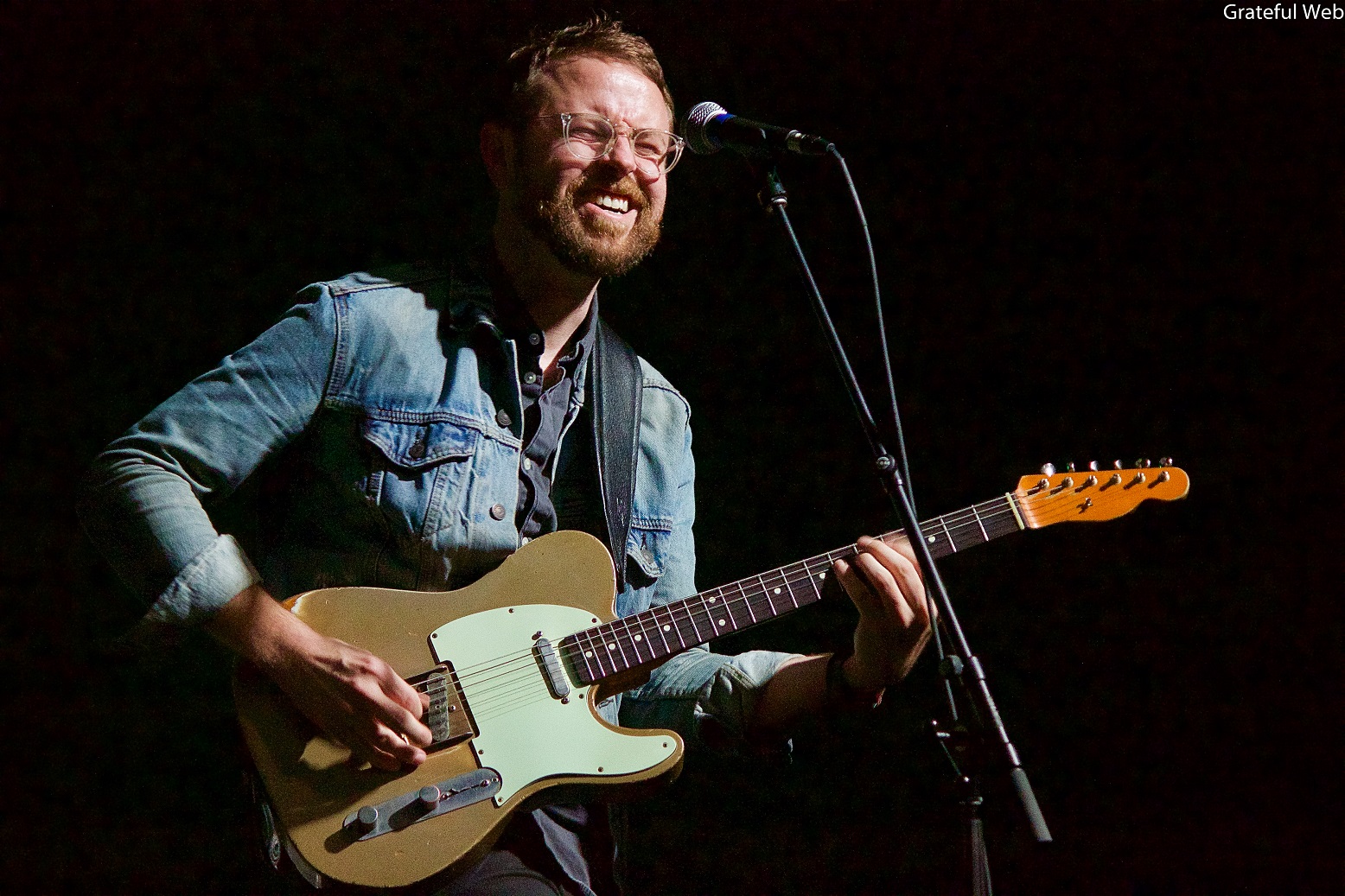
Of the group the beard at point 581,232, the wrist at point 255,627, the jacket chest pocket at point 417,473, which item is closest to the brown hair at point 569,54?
the beard at point 581,232

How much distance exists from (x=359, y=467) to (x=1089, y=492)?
1412mm

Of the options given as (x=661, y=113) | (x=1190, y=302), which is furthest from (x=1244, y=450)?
(x=661, y=113)

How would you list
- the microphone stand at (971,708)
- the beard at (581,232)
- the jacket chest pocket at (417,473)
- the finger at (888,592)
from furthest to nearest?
1. the beard at (581,232)
2. the jacket chest pocket at (417,473)
3. the finger at (888,592)
4. the microphone stand at (971,708)

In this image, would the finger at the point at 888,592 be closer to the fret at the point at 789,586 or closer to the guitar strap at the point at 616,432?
the fret at the point at 789,586

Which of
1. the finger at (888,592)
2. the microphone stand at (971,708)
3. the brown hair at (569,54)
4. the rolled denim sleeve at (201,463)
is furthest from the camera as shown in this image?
the brown hair at (569,54)

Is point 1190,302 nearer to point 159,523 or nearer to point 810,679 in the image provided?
point 810,679

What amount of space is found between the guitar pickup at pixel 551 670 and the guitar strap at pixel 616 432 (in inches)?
12.8

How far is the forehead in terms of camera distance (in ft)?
6.88

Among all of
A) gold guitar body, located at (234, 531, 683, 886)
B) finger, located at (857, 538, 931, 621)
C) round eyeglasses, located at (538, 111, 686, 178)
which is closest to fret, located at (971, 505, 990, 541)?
finger, located at (857, 538, 931, 621)

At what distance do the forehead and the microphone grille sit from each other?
1.42 feet

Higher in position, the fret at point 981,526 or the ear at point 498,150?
the ear at point 498,150

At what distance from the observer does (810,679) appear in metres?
1.95

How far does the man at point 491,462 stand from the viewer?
1605 millimetres

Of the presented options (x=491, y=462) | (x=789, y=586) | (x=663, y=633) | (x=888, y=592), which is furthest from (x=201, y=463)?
(x=888, y=592)
